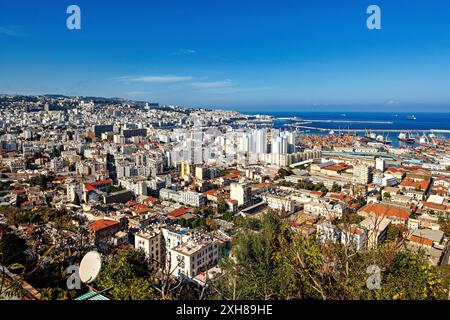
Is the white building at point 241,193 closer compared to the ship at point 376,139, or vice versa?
the white building at point 241,193

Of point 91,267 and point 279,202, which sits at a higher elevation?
point 91,267

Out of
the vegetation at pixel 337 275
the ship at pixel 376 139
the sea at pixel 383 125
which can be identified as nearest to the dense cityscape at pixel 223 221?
the vegetation at pixel 337 275

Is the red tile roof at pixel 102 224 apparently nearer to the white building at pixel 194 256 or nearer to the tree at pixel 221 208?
the white building at pixel 194 256

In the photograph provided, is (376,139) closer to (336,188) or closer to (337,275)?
(336,188)

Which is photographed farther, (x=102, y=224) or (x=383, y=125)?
(x=383, y=125)

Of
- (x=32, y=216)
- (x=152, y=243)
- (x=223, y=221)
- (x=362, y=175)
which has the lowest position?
(x=223, y=221)

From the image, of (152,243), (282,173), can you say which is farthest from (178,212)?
(282,173)

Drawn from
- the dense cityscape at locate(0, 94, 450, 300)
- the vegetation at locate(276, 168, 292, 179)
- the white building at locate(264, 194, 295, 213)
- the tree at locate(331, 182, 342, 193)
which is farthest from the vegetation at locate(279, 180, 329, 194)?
the white building at locate(264, 194, 295, 213)
